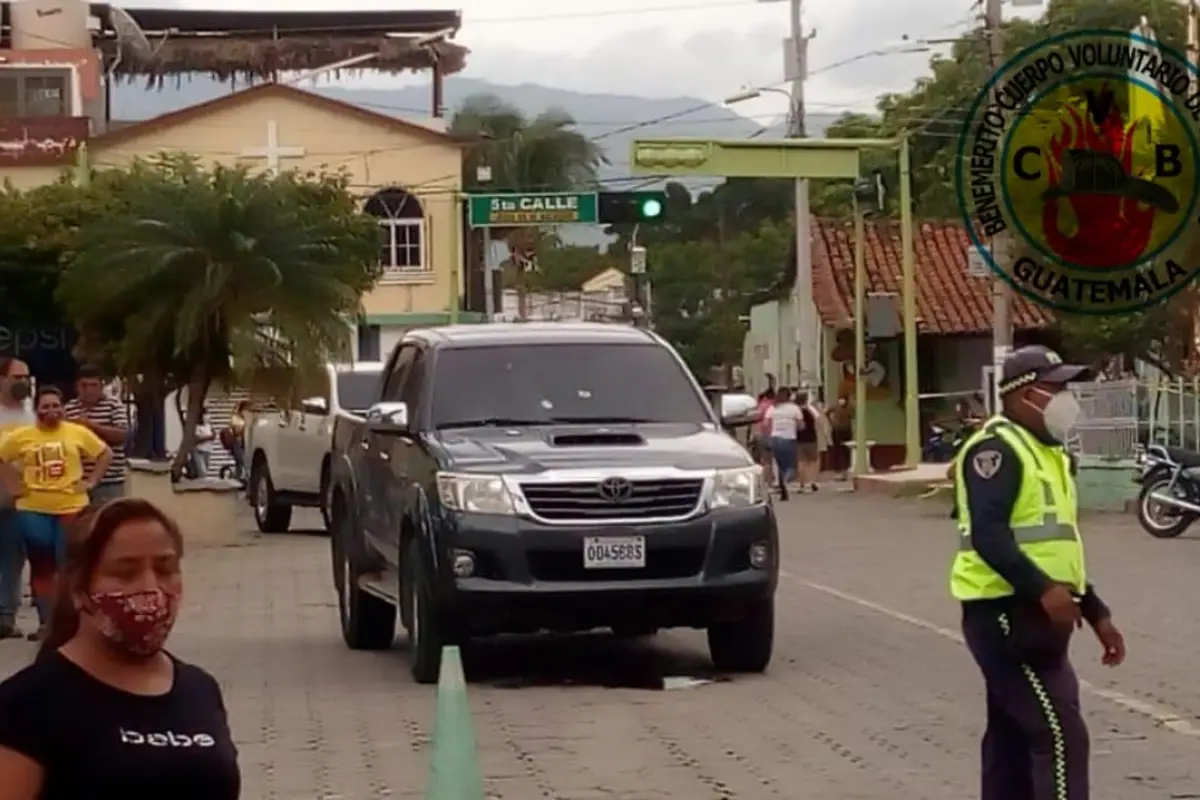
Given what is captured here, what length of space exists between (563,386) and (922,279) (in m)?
37.3

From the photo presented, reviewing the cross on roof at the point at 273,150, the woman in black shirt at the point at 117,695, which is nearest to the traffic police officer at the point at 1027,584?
the woman in black shirt at the point at 117,695

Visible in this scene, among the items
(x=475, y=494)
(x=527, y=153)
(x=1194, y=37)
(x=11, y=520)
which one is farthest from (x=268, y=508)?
(x=527, y=153)

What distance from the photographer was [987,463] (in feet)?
24.5

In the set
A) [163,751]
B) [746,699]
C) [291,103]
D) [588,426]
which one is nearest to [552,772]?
[746,699]

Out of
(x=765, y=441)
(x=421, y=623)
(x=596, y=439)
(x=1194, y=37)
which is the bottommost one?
(x=765, y=441)

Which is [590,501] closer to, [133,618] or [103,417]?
[103,417]

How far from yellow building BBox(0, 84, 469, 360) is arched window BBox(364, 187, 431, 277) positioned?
0.9 inches

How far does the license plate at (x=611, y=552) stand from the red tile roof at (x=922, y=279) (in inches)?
1390

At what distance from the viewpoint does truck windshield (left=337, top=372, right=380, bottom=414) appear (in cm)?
2556

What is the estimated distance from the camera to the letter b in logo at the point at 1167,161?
3294 centimetres

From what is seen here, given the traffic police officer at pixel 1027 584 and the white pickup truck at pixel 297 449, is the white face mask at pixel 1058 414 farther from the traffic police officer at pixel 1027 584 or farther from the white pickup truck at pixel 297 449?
the white pickup truck at pixel 297 449

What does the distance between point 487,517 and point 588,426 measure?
1.27 meters

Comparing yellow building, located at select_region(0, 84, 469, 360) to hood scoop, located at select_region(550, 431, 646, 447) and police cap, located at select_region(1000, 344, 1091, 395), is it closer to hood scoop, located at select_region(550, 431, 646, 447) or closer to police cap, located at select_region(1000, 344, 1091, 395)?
hood scoop, located at select_region(550, 431, 646, 447)

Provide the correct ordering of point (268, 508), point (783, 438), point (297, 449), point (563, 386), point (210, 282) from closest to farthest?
point (563, 386)
point (210, 282)
point (297, 449)
point (268, 508)
point (783, 438)
